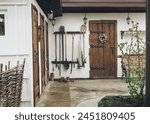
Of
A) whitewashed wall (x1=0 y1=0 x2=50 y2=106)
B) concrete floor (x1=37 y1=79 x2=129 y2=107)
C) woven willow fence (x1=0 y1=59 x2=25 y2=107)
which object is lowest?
concrete floor (x1=37 y1=79 x2=129 y2=107)

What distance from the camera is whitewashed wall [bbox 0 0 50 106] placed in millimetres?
5254

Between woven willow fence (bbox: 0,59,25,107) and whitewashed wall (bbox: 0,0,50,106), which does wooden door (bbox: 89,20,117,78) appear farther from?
woven willow fence (bbox: 0,59,25,107)

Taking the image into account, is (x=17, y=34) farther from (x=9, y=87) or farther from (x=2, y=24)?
(x=9, y=87)

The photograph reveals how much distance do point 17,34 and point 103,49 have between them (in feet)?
18.6

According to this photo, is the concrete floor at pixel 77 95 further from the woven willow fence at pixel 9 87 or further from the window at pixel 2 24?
the woven willow fence at pixel 9 87

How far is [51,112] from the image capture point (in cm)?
167

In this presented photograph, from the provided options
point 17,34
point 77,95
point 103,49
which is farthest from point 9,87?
point 103,49

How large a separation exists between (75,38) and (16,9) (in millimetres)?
A: 5379

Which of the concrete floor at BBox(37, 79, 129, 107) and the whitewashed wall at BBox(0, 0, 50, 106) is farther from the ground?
the whitewashed wall at BBox(0, 0, 50, 106)

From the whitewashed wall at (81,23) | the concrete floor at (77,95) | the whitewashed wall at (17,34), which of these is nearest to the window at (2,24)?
the whitewashed wall at (17,34)

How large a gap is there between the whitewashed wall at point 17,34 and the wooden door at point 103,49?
539 cm

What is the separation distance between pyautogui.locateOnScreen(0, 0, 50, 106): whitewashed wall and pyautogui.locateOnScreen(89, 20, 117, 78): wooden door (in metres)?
5.39

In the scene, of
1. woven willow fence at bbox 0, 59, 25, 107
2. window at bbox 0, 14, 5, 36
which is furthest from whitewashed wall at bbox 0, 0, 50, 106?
woven willow fence at bbox 0, 59, 25, 107

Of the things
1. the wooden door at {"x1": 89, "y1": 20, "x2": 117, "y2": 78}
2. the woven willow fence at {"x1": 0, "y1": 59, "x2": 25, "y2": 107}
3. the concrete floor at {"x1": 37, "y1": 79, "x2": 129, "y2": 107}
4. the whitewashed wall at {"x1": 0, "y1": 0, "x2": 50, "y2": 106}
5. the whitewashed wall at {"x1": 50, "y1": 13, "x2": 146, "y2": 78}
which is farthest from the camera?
the wooden door at {"x1": 89, "y1": 20, "x2": 117, "y2": 78}
